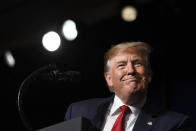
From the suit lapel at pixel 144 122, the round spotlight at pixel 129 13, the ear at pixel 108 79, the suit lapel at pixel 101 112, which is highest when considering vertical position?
the round spotlight at pixel 129 13

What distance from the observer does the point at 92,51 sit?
3.22 meters

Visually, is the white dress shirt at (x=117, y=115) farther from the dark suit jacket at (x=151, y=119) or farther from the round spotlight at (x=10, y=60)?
the round spotlight at (x=10, y=60)

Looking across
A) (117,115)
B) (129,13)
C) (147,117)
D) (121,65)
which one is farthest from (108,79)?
(129,13)

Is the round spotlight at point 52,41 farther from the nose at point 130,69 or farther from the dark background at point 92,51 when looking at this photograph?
the nose at point 130,69

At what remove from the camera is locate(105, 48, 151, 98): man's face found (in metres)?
2.51

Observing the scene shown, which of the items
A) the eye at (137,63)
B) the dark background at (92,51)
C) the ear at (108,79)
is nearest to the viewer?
the eye at (137,63)

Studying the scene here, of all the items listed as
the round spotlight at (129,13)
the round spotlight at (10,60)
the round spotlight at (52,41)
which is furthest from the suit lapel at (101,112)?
the round spotlight at (10,60)

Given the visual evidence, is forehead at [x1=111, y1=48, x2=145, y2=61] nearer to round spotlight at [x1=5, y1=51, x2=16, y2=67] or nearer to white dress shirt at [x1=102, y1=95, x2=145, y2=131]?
white dress shirt at [x1=102, y1=95, x2=145, y2=131]

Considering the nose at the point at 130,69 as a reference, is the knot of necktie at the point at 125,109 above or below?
below

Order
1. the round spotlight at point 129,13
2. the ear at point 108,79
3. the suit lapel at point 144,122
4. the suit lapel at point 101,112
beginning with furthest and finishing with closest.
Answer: the round spotlight at point 129,13, the ear at point 108,79, the suit lapel at point 101,112, the suit lapel at point 144,122

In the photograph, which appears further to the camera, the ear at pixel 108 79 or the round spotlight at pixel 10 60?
the round spotlight at pixel 10 60

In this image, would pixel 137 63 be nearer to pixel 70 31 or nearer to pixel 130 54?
pixel 130 54

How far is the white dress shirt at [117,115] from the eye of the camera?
2.41m

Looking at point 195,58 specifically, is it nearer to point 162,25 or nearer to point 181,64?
point 181,64
